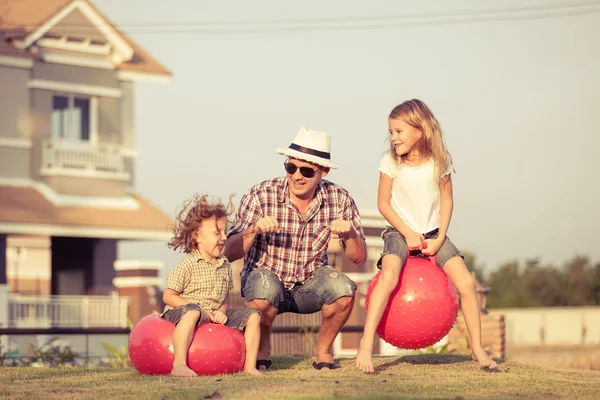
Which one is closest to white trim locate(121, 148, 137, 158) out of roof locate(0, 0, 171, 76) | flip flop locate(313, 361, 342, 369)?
roof locate(0, 0, 171, 76)

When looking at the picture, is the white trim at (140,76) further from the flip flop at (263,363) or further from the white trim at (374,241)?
the flip flop at (263,363)

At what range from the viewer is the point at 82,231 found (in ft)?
86.4

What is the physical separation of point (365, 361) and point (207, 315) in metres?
1.26

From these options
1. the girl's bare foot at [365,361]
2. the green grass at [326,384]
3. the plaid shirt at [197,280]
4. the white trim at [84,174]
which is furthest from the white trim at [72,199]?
the girl's bare foot at [365,361]

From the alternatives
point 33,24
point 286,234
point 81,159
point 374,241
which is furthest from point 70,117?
point 286,234

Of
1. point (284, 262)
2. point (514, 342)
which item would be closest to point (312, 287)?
point (284, 262)

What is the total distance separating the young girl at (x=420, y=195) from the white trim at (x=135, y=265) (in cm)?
1916

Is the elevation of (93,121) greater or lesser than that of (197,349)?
greater

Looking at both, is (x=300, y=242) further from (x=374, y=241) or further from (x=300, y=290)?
(x=374, y=241)

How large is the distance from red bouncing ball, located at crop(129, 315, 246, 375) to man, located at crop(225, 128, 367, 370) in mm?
534

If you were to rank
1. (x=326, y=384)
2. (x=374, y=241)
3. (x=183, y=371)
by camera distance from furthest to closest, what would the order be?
1. (x=374, y=241)
2. (x=183, y=371)
3. (x=326, y=384)

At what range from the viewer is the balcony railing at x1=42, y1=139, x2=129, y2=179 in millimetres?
26422

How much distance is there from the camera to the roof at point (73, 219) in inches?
995

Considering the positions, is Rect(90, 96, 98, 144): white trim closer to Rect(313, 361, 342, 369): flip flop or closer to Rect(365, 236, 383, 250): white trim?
Rect(365, 236, 383, 250): white trim
